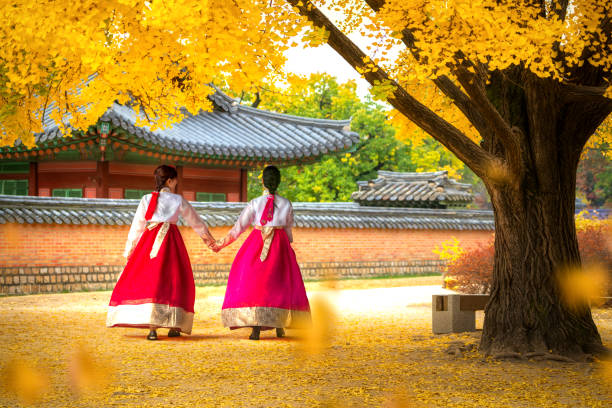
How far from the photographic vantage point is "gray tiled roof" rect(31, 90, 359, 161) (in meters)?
16.0

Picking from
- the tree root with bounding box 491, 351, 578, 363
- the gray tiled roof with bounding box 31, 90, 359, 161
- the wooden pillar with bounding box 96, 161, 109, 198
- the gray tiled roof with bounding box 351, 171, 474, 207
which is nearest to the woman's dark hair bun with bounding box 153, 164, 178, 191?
the tree root with bounding box 491, 351, 578, 363

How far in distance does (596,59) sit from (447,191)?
53.6 feet

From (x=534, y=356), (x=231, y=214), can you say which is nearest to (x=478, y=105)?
(x=534, y=356)

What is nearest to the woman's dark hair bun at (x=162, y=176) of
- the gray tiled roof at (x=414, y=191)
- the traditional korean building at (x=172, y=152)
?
the traditional korean building at (x=172, y=152)

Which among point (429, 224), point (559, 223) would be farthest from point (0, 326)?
point (429, 224)

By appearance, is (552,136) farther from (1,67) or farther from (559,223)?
(1,67)

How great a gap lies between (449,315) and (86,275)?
8.61 metres

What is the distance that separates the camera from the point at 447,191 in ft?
74.4

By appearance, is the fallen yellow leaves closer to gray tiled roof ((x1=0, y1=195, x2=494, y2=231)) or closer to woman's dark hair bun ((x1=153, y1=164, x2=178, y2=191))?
woman's dark hair bun ((x1=153, y1=164, x2=178, y2=191))

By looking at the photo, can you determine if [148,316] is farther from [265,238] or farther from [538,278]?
[538,278]

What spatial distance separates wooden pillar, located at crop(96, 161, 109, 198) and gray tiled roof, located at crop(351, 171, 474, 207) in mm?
9555

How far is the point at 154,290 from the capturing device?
767cm

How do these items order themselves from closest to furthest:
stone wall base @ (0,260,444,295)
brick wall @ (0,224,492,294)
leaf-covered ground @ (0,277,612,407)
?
leaf-covered ground @ (0,277,612,407) → stone wall base @ (0,260,444,295) → brick wall @ (0,224,492,294)

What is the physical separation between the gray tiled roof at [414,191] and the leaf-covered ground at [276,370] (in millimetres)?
13003
